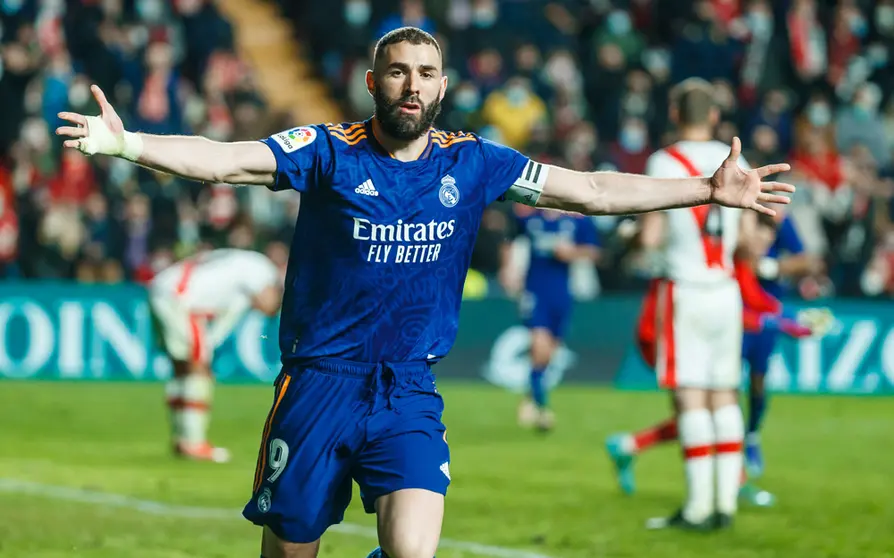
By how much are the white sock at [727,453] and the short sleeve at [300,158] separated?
461cm

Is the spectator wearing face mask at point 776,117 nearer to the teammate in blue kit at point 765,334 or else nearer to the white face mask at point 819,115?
the white face mask at point 819,115

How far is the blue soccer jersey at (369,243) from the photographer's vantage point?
20.0 ft

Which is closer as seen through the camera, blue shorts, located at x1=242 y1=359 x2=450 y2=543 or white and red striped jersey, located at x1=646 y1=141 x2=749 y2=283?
blue shorts, located at x1=242 y1=359 x2=450 y2=543

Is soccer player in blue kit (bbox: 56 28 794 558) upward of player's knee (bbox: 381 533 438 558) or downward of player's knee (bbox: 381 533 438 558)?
upward

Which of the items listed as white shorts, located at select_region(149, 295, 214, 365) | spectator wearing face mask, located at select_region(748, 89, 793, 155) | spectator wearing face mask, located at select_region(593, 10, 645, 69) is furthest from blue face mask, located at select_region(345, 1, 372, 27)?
white shorts, located at select_region(149, 295, 214, 365)

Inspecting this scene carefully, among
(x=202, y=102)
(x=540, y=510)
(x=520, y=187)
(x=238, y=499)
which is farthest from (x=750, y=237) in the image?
Answer: (x=202, y=102)

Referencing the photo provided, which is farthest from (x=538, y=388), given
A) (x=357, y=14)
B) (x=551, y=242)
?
(x=357, y=14)

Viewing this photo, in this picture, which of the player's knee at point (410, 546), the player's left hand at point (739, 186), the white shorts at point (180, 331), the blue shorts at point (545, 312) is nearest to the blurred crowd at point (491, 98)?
the blue shorts at point (545, 312)

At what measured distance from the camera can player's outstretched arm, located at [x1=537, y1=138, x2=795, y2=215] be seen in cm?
626

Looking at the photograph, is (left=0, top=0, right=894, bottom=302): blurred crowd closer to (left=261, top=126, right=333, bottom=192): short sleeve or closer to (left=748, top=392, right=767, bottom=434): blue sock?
(left=748, top=392, right=767, bottom=434): blue sock

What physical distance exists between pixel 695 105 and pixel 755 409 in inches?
152

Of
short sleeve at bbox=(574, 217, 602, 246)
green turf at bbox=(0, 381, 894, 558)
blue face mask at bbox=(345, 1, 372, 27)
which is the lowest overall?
green turf at bbox=(0, 381, 894, 558)

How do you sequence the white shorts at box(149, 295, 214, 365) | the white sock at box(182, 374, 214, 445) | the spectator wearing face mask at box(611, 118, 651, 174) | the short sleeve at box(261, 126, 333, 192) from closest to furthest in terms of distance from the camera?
the short sleeve at box(261, 126, 333, 192), the white sock at box(182, 374, 214, 445), the white shorts at box(149, 295, 214, 365), the spectator wearing face mask at box(611, 118, 651, 174)

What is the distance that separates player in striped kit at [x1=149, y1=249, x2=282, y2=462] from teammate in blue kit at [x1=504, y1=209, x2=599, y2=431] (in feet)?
11.7
